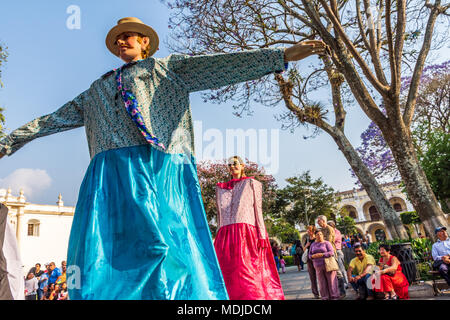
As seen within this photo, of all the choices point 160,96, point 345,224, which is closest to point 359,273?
point 160,96

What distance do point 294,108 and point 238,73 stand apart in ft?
31.2

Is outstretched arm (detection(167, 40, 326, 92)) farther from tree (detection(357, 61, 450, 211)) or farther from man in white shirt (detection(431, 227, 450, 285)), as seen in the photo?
tree (detection(357, 61, 450, 211))

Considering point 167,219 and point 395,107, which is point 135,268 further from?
point 395,107

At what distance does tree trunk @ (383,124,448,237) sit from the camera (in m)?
7.66

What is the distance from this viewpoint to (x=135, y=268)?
5.96ft

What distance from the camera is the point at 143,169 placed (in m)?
2.09

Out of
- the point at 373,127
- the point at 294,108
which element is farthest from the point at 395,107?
the point at 373,127

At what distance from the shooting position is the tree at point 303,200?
113ft

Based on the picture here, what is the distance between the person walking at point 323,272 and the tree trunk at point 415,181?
8.76 ft

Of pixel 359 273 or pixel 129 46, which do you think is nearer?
pixel 129 46

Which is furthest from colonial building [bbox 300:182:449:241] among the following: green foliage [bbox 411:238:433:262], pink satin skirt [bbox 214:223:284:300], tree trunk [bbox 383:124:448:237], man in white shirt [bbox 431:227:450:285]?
pink satin skirt [bbox 214:223:284:300]

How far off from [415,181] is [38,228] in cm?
3428

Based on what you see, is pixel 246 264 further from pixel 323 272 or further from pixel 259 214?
pixel 323 272

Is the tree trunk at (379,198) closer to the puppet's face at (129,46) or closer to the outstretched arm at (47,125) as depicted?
the puppet's face at (129,46)
